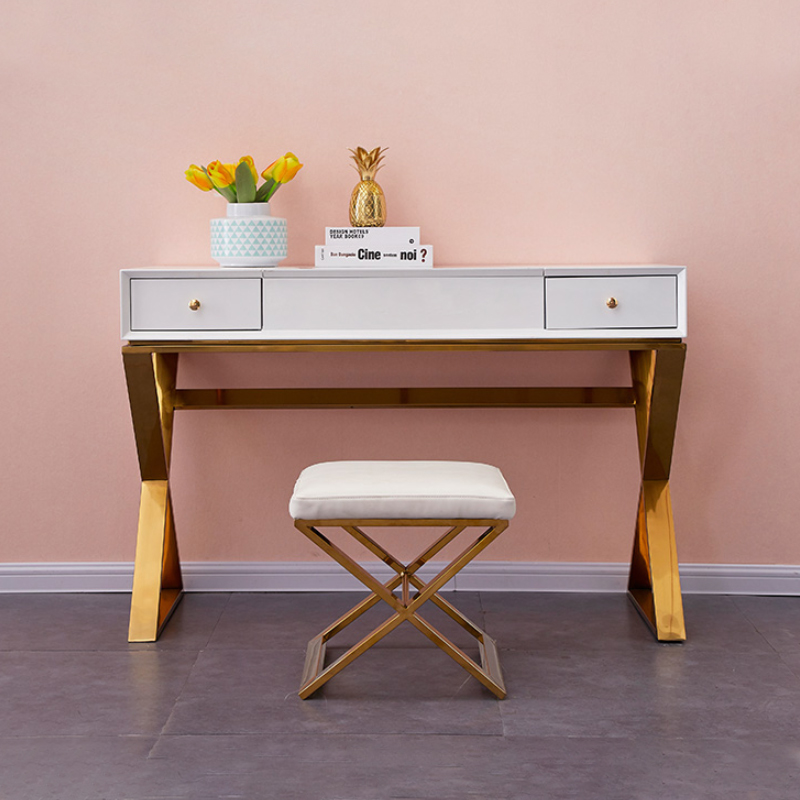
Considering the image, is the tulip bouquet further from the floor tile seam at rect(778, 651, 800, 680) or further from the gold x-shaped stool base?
the floor tile seam at rect(778, 651, 800, 680)

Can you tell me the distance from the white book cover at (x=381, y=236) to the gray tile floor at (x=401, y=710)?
103cm

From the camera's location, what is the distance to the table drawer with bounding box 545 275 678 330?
2.35 m

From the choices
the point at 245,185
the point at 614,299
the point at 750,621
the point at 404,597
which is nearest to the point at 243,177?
the point at 245,185

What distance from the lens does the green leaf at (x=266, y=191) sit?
8.52 feet

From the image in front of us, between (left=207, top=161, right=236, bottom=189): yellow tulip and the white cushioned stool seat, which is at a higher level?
(left=207, top=161, right=236, bottom=189): yellow tulip

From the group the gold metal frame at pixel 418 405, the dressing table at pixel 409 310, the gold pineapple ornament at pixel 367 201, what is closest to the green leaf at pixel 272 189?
the gold pineapple ornament at pixel 367 201

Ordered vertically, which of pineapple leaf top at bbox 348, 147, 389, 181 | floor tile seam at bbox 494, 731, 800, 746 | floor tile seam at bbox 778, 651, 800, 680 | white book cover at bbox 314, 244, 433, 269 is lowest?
floor tile seam at bbox 778, 651, 800, 680

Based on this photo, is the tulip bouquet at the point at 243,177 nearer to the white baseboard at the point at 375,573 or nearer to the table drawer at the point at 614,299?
the table drawer at the point at 614,299

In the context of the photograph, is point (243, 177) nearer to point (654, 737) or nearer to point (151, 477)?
point (151, 477)

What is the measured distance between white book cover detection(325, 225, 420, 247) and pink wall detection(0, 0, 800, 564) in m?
0.30

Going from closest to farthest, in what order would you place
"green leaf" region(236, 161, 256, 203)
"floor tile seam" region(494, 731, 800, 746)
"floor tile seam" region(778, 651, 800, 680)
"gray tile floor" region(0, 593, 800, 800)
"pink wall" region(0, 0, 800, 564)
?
"gray tile floor" region(0, 593, 800, 800) → "floor tile seam" region(494, 731, 800, 746) → "floor tile seam" region(778, 651, 800, 680) → "green leaf" region(236, 161, 256, 203) → "pink wall" region(0, 0, 800, 564)

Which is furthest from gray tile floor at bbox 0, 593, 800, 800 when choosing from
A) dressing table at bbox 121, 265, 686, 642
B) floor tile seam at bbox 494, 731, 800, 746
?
dressing table at bbox 121, 265, 686, 642

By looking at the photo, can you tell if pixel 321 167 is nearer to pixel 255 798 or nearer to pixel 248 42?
pixel 248 42

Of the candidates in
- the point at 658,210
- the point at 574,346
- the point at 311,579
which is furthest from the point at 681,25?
the point at 311,579
